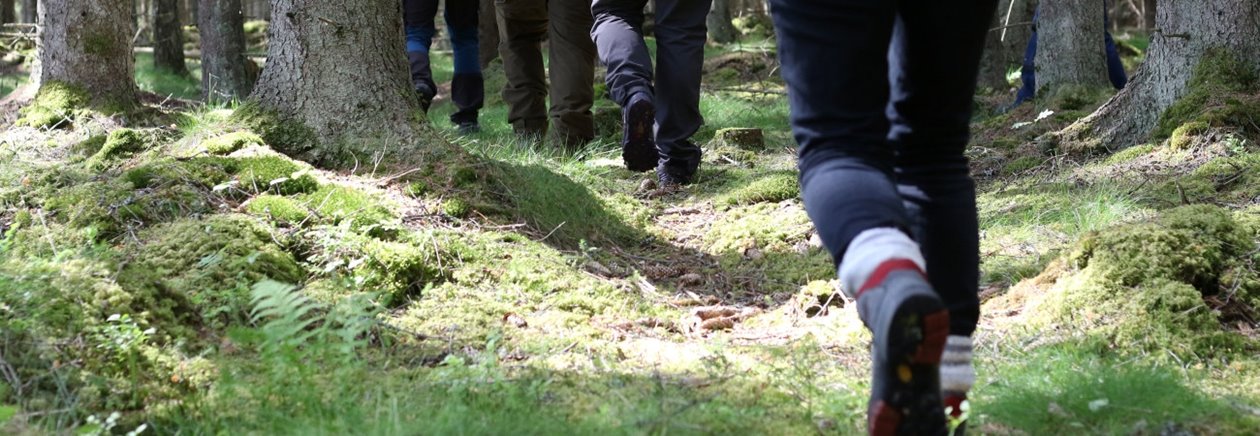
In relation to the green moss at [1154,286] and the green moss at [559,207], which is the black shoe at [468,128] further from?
the green moss at [1154,286]

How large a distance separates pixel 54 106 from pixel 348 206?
7.98 ft

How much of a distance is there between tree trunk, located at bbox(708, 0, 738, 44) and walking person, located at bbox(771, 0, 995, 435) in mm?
16178

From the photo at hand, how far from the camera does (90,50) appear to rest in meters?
5.49

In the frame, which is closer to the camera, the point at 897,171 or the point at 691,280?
the point at 897,171

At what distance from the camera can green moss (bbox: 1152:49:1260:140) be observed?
493 centimetres

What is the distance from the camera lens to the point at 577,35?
6328mm

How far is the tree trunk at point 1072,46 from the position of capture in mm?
7863

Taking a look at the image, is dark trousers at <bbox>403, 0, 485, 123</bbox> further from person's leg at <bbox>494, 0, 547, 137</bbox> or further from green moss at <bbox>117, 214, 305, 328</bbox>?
green moss at <bbox>117, 214, 305, 328</bbox>

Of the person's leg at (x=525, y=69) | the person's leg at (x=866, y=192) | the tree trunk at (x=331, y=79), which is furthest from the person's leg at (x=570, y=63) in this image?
the person's leg at (x=866, y=192)

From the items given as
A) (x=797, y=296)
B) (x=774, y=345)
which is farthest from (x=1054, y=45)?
(x=774, y=345)

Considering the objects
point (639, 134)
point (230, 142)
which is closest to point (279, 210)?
point (230, 142)

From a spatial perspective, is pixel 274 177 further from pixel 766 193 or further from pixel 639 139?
pixel 766 193

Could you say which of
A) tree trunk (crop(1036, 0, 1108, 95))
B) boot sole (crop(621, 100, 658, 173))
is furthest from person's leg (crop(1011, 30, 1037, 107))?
boot sole (crop(621, 100, 658, 173))

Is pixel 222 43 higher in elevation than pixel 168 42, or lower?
higher
